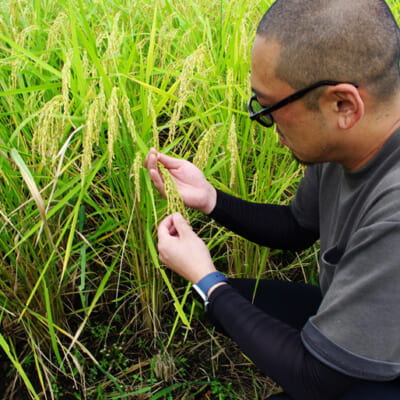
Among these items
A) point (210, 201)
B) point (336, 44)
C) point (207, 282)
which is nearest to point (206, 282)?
point (207, 282)

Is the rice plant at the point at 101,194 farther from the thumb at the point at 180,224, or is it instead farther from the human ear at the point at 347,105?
the human ear at the point at 347,105

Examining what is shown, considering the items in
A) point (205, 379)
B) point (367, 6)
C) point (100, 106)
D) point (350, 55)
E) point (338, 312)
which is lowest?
point (205, 379)

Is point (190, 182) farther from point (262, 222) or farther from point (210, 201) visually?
point (262, 222)

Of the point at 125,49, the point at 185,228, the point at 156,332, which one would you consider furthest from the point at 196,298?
the point at 125,49

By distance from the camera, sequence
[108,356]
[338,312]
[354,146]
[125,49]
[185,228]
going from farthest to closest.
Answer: [108,356] → [125,49] → [185,228] → [354,146] → [338,312]

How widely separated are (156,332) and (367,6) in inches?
53.0

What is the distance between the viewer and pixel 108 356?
1.71 m

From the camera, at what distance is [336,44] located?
0.96 metres

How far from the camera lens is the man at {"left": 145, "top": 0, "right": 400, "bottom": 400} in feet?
2.97

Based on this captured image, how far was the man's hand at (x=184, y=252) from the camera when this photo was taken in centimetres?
124

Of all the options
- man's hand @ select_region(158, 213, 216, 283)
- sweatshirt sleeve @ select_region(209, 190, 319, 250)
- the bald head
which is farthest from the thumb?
the bald head

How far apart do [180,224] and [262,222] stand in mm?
432

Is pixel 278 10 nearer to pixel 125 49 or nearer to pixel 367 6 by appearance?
pixel 367 6

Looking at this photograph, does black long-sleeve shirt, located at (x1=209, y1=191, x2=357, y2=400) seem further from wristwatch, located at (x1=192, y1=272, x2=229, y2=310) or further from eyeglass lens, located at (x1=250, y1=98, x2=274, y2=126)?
eyeglass lens, located at (x1=250, y1=98, x2=274, y2=126)
